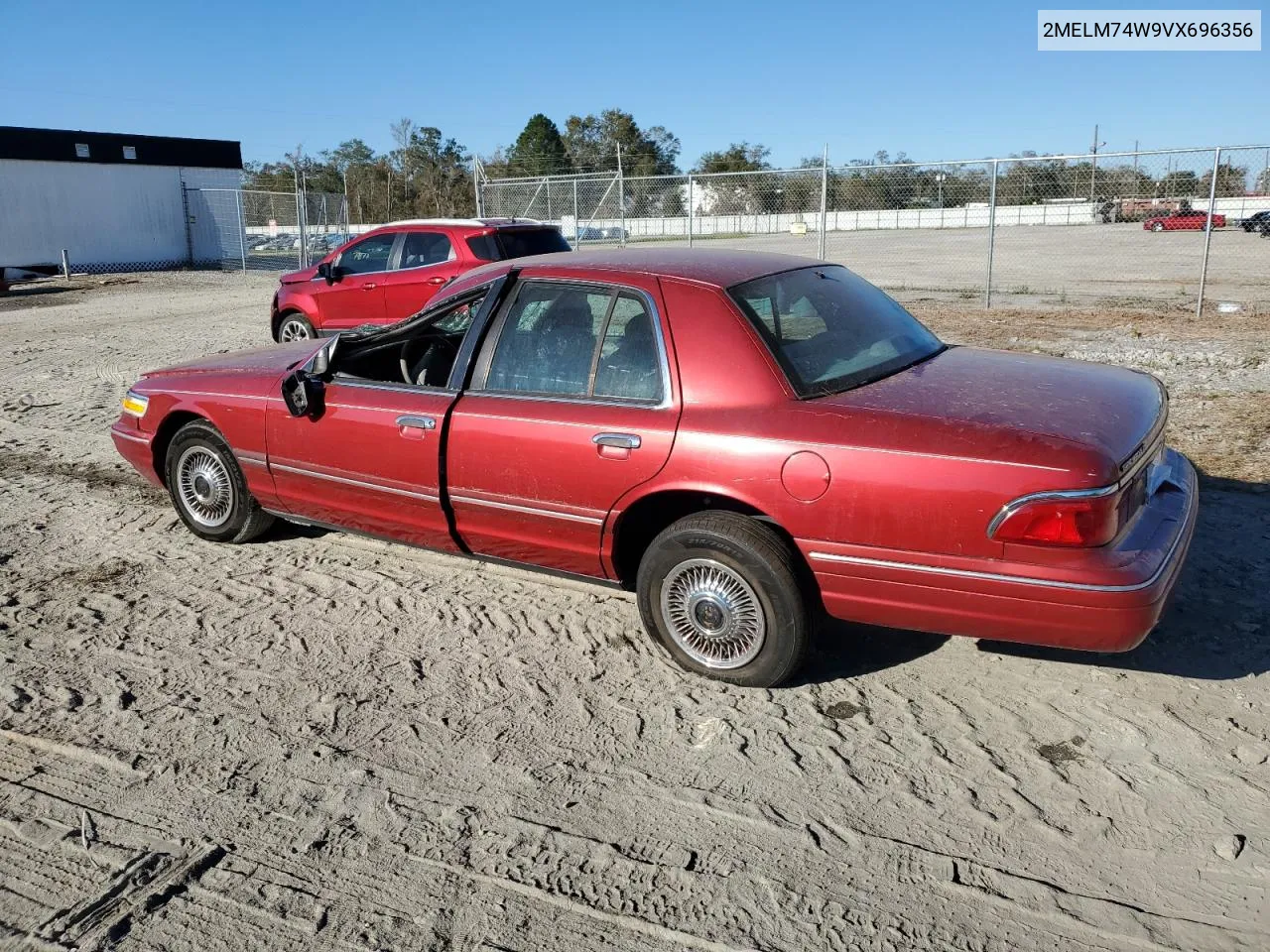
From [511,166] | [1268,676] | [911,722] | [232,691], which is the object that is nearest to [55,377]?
[232,691]

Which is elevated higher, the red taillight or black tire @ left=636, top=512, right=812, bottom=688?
the red taillight

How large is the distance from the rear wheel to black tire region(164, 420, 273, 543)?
686 cm

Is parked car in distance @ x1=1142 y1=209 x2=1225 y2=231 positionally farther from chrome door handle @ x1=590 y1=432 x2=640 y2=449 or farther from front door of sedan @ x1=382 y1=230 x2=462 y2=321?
chrome door handle @ x1=590 y1=432 x2=640 y2=449

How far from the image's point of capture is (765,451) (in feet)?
11.8

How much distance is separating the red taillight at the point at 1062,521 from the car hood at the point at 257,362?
3.50 m

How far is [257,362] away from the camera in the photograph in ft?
17.9

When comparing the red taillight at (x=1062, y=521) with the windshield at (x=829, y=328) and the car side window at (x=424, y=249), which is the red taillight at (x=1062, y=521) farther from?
the car side window at (x=424, y=249)

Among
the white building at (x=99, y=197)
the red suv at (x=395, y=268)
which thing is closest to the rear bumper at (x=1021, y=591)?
the red suv at (x=395, y=268)

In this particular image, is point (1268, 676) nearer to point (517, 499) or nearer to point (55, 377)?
point (517, 499)

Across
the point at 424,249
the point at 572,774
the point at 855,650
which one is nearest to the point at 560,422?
the point at 572,774

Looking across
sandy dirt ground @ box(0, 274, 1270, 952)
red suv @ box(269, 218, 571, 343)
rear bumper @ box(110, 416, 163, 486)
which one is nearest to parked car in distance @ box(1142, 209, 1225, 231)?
red suv @ box(269, 218, 571, 343)

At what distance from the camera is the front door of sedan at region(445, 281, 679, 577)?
12.9 ft

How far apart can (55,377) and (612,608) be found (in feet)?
29.0

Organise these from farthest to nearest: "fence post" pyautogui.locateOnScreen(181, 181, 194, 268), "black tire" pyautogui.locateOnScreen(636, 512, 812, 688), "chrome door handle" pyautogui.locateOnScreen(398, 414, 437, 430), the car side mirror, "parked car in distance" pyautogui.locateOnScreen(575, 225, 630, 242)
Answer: "fence post" pyautogui.locateOnScreen(181, 181, 194, 268)
"parked car in distance" pyautogui.locateOnScreen(575, 225, 630, 242)
the car side mirror
"chrome door handle" pyautogui.locateOnScreen(398, 414, 437, 430)
"black tire" pyautogui.locateOnScreen(636, 512, 812, 688)
